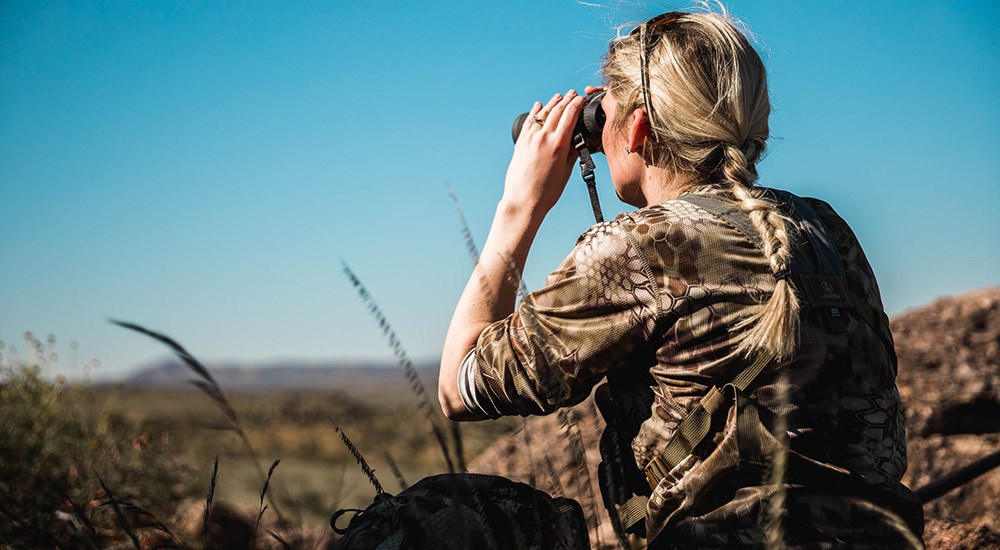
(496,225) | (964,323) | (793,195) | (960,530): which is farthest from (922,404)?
(496,225)

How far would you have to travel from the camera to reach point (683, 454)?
1644 mm

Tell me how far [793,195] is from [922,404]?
2595 mm

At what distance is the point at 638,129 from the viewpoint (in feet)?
6.55

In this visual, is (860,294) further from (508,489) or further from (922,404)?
(922,404)

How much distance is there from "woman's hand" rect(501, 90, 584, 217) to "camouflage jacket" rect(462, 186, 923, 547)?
447 millimetres

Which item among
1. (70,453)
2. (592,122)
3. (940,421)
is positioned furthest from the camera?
(70,453)

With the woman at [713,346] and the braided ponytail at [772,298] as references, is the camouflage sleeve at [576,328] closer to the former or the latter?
the woman at [713,346]

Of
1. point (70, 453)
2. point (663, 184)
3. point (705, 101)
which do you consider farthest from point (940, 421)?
point (70, 453)

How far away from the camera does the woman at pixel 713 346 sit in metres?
1.58

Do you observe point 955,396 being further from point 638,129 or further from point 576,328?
point 576,328

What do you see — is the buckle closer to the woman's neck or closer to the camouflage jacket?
the camouflage jacket

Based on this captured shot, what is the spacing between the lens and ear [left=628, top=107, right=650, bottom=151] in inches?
Answer: 77.7

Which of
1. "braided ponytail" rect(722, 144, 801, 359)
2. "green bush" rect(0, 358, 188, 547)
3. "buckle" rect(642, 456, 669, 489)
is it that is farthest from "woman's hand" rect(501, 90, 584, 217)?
"green bush" rect(0, 358, 188, 547)

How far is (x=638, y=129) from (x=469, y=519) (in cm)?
98
